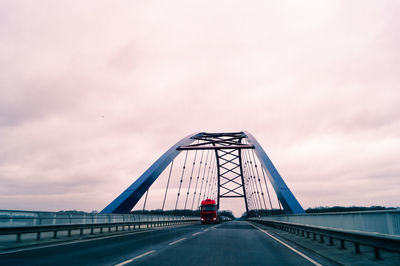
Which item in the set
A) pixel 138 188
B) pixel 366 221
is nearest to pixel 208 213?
pixel 138 188

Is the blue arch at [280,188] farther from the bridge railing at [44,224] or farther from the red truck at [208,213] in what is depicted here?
the red truck at [208,213]

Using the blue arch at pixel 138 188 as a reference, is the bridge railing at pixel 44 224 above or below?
below

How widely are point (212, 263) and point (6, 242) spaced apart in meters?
8.60

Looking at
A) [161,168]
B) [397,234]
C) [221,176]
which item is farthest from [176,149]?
[221,176]

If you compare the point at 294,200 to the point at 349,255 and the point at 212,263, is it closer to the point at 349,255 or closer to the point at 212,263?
the point at 349,255

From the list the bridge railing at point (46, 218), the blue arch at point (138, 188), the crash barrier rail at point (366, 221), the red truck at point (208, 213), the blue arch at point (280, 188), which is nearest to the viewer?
the crash barrier rail at point (366, 221)

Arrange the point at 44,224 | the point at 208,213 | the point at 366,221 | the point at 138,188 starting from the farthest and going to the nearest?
the point at 208,213, the point at 138,188, the point at 44,224, the point at 366,221

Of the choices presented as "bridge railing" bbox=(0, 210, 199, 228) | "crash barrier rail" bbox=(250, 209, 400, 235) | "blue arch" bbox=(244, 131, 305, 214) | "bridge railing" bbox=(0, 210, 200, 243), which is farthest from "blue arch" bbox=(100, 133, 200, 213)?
"crash barrier rail" bbox=(250, 209, 400, 235)

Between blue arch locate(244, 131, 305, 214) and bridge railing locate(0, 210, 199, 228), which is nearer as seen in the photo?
bridge railing locate(0, 210, 199, 228)

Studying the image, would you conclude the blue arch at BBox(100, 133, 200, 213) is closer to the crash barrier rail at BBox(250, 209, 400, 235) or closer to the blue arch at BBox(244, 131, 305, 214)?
the blue arch at BBox(244, 131, 305, 214)

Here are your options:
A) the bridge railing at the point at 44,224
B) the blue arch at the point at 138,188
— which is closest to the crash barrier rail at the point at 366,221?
the bridge railing at the point at 44,224

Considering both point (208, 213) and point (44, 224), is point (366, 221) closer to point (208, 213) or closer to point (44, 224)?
point (44, 224)

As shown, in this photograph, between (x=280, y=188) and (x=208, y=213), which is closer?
(x=280, y=188)

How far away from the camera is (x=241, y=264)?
7.67 metres
